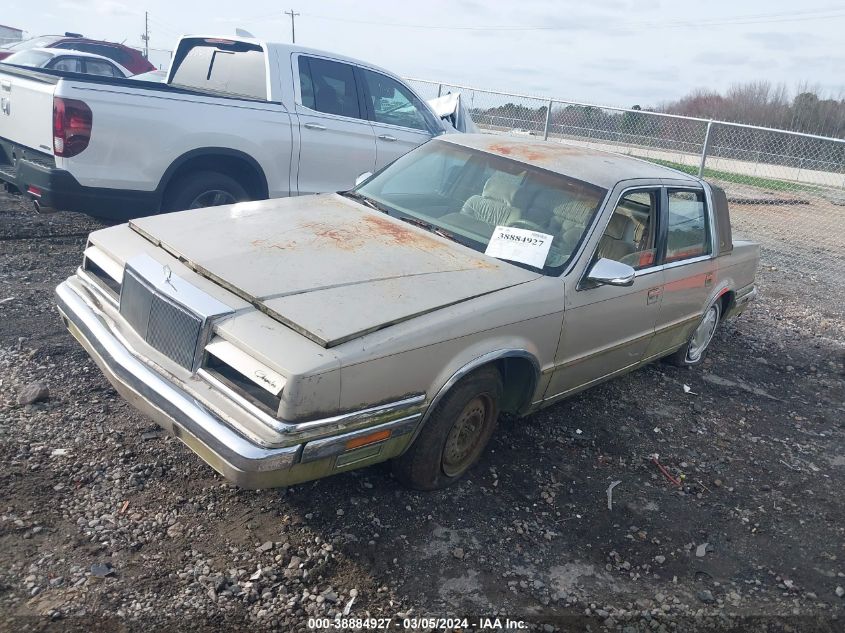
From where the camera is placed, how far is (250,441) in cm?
262

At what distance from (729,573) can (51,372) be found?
12.6 feet

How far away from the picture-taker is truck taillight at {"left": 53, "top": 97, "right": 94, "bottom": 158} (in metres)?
5.06

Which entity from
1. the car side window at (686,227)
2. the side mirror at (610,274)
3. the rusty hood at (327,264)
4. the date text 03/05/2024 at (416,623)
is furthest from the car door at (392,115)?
the date text 03/05/2024 at (416,623)

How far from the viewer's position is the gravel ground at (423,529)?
9.04 ft

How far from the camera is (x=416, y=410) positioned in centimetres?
305

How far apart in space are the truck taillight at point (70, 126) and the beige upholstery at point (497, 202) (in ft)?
9.61

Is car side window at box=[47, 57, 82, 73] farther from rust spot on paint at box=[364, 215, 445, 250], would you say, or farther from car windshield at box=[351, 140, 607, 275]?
rust spot on paint at box=[364, 215, 445, 250]

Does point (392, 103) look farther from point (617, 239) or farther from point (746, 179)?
point (746, 179)

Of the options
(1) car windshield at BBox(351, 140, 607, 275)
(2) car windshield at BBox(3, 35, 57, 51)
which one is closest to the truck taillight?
(1) car windshield at BBox(351, 140, 607, 275)

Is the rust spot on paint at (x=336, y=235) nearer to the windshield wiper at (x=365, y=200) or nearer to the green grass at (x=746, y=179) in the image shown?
the windshield wiper at (x=365, y=200)

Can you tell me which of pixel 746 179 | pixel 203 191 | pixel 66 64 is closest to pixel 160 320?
pixel 203 191

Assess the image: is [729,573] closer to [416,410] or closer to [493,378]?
[493,378]

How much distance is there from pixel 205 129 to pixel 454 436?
366 centimetres

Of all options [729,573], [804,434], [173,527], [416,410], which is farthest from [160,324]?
[804,434]
